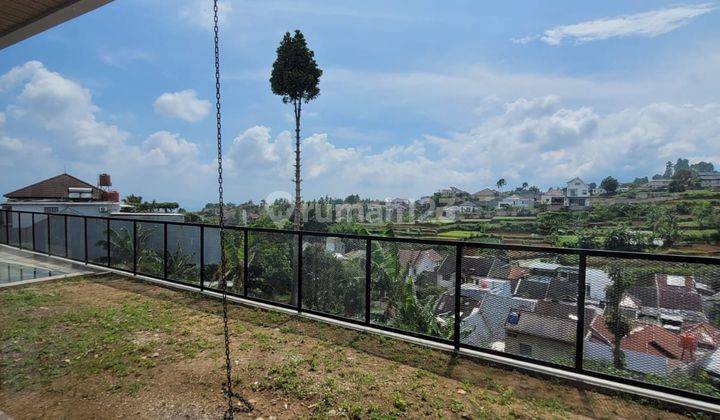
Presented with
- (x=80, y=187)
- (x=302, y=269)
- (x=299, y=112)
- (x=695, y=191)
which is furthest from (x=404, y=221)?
(x=302, y=269)

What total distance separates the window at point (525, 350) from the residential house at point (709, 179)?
65.8 metres

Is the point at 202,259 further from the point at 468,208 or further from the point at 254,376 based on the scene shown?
the point at 468,208

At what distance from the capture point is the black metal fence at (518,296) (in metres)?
3.20

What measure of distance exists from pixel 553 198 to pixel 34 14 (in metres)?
60.9

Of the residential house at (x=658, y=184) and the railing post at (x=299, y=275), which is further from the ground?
the residential house at (x=658, y=184)

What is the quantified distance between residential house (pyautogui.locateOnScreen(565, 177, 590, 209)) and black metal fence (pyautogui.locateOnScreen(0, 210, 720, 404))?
56554 millimetres

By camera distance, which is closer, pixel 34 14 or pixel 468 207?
pixel 34 14

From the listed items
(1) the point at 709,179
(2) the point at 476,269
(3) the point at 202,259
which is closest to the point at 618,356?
(2) the point at 476,269

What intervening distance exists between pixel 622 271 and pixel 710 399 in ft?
3.79

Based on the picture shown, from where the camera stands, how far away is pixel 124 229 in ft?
26.1

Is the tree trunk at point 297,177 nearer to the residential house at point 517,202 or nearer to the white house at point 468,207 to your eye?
the white house at point 468,207

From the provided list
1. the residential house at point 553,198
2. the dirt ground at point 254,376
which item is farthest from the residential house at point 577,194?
the dirt ground at point 254,376

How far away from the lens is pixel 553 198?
55.6 m

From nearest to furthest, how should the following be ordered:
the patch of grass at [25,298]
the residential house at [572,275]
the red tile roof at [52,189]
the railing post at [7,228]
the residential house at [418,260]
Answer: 1. the residential house at [572,275]
2. the residential house at [418,260]
3. the patch of grass at [25,298]
4. the railing post at [7,228]
5. the red tile roof at [52,189]
